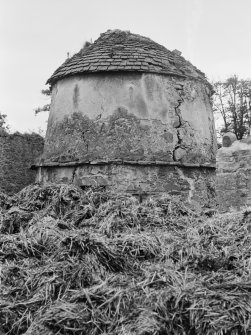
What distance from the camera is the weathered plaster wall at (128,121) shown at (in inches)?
368

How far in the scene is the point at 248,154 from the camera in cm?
736

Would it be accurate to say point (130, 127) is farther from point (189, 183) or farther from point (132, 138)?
point (189, 183)

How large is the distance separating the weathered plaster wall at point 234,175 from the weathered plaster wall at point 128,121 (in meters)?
1.90

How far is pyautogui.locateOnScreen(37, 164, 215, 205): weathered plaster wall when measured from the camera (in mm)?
9109

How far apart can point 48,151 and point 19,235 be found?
6.01m

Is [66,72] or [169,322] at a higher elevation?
[66,72]

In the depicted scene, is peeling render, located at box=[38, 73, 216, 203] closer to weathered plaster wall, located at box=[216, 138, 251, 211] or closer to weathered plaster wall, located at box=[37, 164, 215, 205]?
weathered plaster wall, located at box=[37, 164, 215, 205]

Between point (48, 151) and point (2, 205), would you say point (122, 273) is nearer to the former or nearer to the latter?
point (2, 205)

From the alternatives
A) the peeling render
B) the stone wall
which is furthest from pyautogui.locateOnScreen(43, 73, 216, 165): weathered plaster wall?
the stone wall

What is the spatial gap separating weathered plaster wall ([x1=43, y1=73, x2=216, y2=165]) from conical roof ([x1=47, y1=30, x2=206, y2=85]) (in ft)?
0.51

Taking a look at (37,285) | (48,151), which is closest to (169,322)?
(37,285)

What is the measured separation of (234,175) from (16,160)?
20.1 feet

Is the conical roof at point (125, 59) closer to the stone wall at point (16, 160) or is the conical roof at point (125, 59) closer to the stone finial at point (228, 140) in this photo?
the stone wall at point (16, 160)

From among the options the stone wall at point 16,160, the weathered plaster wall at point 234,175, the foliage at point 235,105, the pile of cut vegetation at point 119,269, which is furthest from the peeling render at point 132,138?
the foliage at point 235,105
